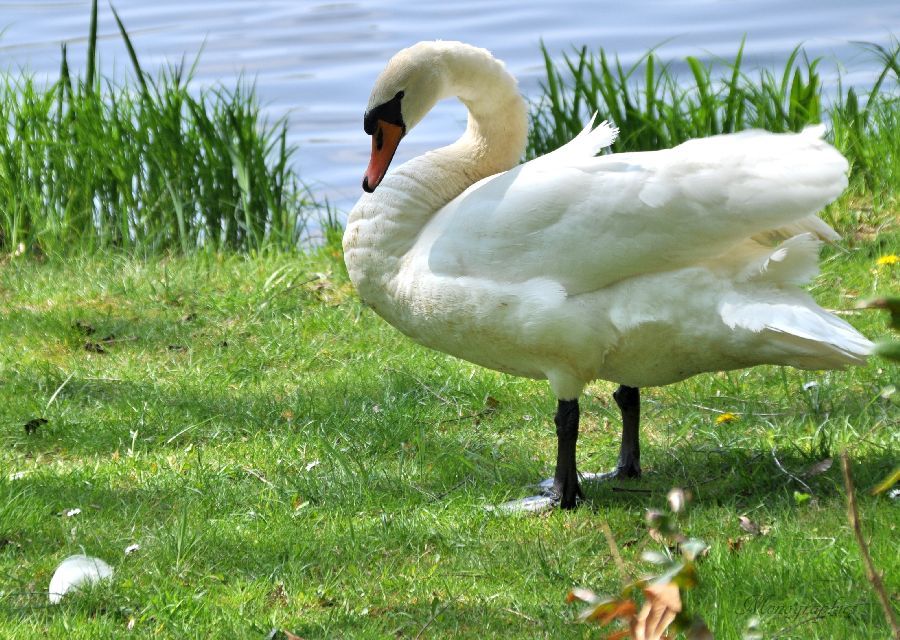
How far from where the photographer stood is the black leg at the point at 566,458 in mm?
3932

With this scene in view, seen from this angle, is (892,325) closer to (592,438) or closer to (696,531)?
(696,531)

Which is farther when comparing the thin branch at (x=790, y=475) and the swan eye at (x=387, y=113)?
the swan eye at (x=387, y=113)

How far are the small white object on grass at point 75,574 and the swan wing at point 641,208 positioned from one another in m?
1.24

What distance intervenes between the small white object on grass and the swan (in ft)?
3.83

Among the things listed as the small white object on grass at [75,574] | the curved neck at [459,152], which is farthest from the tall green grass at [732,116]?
the small white object on grass at [75,574]

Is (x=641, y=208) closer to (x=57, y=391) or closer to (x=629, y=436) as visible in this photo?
(x=629, y=436)

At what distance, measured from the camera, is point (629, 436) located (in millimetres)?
4176

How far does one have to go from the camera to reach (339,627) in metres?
3.19

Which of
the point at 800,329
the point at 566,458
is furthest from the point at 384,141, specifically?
the point at 800,329

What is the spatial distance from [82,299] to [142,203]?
1.25 metres

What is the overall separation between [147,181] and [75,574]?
427 centimetres

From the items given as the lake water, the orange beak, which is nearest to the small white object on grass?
the orange beak

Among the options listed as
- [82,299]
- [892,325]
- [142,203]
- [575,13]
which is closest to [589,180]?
[892,325]

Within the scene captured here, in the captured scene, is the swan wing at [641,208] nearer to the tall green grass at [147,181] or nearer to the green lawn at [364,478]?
the green lawn at [364,478]
